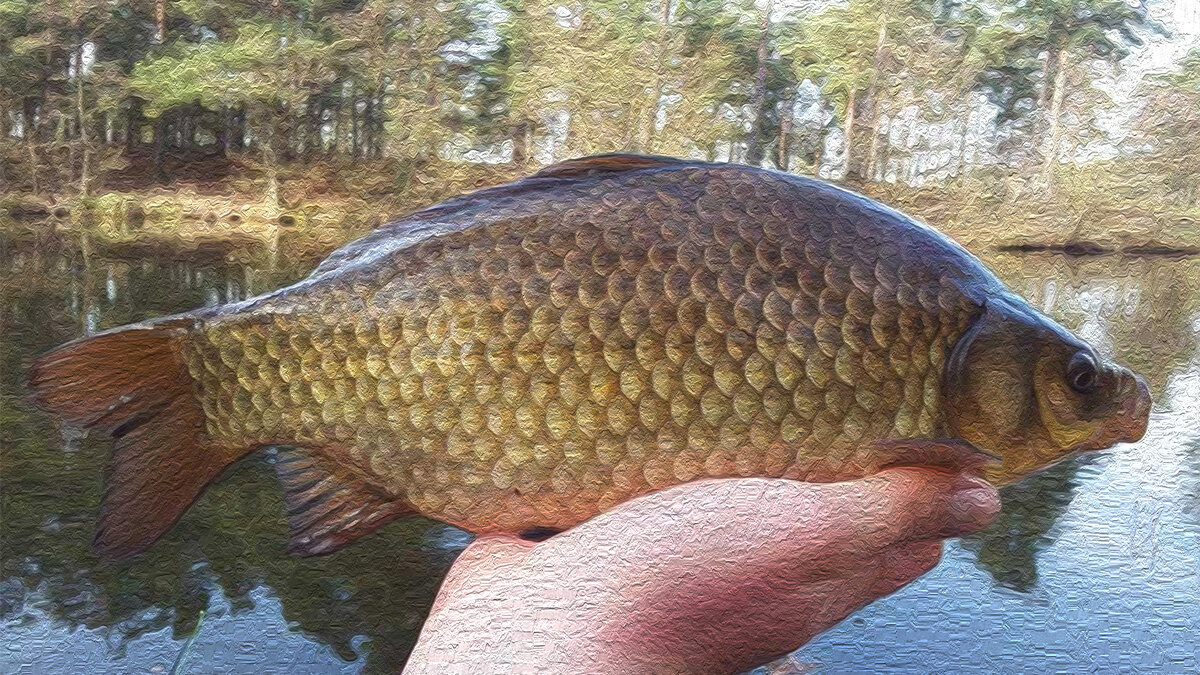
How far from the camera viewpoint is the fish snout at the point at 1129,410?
75cm

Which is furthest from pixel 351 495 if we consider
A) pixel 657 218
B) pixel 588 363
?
pixel 657 218

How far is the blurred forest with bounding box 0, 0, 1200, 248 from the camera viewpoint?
140 centimetres

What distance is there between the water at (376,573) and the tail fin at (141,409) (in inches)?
12.1

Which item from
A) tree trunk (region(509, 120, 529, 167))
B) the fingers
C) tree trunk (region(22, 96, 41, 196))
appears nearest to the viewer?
the fingers

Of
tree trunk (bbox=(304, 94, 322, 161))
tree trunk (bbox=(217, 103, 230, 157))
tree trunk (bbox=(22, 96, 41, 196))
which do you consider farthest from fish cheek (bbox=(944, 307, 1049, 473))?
tree trunk (bbox=(22, 96, 41, 196))

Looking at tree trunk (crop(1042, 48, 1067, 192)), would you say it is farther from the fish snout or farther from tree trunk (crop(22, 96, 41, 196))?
tree trunk (crop(22, 96, 41, 196))

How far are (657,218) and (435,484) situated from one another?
28 cm

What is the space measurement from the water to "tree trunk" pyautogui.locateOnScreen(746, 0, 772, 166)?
40cm

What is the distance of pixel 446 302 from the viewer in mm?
747

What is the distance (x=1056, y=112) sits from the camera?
59.1 inches

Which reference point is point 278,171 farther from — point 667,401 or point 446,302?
point 667,401

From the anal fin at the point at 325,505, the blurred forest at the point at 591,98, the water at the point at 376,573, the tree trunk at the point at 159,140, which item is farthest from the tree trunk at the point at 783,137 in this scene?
the tree trunk at the point at 159,140

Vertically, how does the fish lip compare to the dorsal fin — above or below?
below

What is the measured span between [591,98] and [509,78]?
134mm
